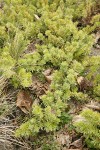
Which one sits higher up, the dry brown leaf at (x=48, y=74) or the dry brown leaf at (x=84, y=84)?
the dry brown leaf at (x=48, y=74)

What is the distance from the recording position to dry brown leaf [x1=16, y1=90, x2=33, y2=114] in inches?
129

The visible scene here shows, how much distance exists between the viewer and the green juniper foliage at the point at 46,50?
120 inches

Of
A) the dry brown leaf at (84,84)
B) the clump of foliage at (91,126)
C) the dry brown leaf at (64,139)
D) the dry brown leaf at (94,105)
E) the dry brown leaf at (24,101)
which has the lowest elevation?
the dry brown leaf at (64,139)

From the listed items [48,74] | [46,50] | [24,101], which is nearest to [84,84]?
[48,74]

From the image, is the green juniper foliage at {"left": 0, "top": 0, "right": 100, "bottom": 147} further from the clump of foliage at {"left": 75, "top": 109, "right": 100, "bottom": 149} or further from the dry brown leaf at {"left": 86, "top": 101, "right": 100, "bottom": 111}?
the clump of foliage at {"left": 75, "top": 109, "right": 100, "bottom": 149}

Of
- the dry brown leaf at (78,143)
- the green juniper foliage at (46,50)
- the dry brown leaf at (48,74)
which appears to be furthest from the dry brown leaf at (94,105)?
the dry brown leaf at (48,74)

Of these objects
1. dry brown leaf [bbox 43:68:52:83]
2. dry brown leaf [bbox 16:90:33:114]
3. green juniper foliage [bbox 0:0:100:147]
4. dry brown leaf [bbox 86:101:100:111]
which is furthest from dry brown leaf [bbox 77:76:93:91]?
dry brown leaf [bbox 16:90:33:114]

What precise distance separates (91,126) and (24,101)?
33.1 inches

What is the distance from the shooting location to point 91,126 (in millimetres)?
2756

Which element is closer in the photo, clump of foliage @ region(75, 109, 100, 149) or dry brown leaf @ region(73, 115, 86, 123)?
clump of foliage @ region(75, 109, 100, 149)

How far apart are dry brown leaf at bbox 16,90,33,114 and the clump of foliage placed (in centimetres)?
68

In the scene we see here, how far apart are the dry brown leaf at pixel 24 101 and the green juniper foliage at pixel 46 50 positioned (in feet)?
0.39

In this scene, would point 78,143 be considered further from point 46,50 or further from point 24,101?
point 46,50

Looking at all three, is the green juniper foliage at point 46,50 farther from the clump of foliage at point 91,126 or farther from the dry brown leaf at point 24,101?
the clump of foliage at point 91,126
